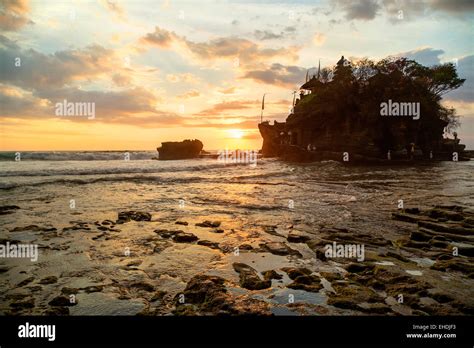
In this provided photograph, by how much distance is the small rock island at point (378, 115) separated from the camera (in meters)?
47.9

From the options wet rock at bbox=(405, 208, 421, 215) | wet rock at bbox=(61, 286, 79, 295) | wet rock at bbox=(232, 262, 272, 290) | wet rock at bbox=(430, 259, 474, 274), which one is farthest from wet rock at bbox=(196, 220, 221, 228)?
wet rock at bbox=(405, 208, 421, 215)

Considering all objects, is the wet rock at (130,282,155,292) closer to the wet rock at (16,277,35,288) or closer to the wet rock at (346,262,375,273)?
the wet rock at (16,277,35,288)

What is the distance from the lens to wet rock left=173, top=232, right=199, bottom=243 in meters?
8.16


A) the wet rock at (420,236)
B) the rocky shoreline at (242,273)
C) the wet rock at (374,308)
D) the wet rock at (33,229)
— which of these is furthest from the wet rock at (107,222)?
the wet rock at (420,236)

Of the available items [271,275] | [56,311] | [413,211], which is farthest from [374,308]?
[413,211]

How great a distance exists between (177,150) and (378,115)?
48144 millimetres

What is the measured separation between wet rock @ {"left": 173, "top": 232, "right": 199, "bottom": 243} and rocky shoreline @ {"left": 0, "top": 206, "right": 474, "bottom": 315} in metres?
0.03

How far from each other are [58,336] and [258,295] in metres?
3.07

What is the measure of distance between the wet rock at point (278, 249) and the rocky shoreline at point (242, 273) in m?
0.03

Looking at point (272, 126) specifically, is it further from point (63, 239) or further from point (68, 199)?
point (63, 239)

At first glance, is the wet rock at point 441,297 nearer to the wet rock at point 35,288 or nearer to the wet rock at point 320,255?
the wet rock at point 320,255

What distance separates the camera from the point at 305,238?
823 centimetres

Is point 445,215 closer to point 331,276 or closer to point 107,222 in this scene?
point 331,276

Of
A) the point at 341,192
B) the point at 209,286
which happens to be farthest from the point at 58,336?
the point at 341,192
